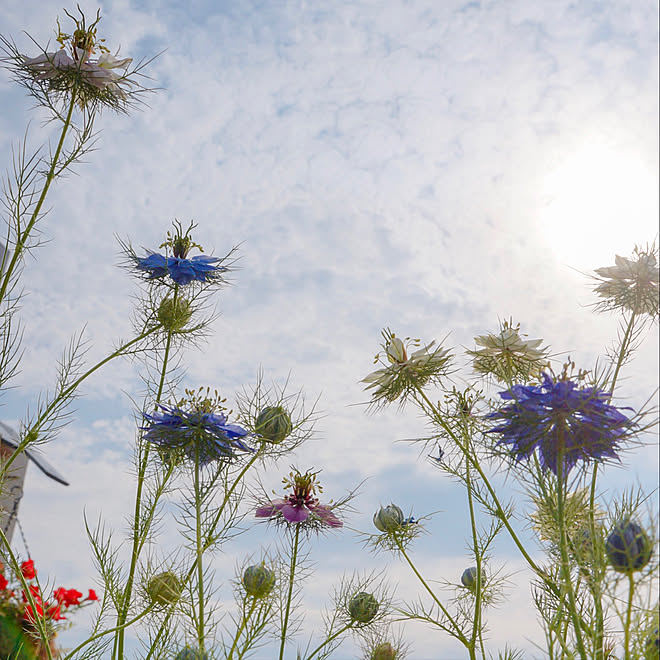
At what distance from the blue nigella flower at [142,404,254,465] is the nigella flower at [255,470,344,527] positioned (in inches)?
15.4

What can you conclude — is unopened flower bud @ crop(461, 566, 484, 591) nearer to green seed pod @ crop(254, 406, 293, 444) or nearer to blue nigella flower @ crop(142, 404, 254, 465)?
green seed pod @ crop(254, 406, 293, 444)

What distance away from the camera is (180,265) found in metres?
2.04

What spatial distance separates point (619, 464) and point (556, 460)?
0.17 meters

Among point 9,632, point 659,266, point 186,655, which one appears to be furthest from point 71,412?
point 9,632

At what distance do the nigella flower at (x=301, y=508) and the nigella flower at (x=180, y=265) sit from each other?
687 mm

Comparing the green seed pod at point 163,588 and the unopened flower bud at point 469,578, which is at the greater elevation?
the unopened flower bud at point 469,578

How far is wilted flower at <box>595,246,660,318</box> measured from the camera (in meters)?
2.01

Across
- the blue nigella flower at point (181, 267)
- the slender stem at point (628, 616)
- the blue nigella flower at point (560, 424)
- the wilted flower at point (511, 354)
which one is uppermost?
the blue nigella flower at point (181, 267)

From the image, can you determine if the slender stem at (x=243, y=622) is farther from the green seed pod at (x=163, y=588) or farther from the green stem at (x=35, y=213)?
the green stem at (x=35, y=213)

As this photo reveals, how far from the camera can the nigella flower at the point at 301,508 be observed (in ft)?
6.27

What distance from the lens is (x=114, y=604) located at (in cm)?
191

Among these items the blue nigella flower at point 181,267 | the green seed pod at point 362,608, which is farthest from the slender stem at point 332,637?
the blue nigella flower at point 181,267

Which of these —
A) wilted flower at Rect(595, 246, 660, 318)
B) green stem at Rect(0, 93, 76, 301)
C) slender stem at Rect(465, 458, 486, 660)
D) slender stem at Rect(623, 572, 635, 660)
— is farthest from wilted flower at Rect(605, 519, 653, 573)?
green stem at Rect(0, 93, 76, 301)

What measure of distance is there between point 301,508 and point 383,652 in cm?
59
